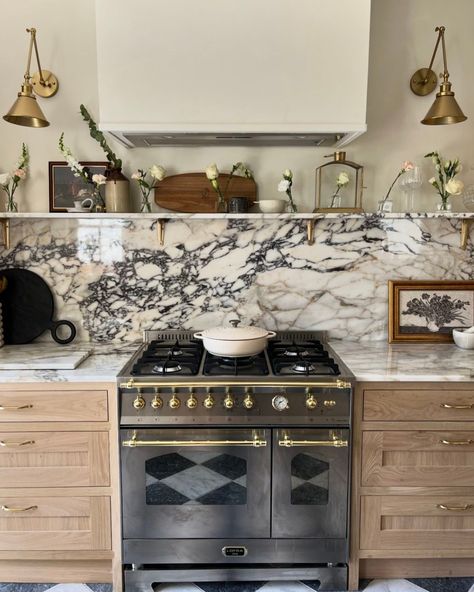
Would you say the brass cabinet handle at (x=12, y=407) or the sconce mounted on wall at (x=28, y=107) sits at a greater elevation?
the sconce mounted on wall at (x=28, y=107)

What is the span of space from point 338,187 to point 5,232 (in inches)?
66.7

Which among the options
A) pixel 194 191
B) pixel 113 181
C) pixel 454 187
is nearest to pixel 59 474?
pixel 113 181

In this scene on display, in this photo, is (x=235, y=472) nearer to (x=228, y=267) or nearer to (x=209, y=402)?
(x=209, y=402)

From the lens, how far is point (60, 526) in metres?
1.92

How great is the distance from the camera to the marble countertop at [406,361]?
1.85 m

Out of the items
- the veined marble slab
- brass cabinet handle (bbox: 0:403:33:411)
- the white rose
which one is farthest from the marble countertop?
brass cabinet handle (bbox: 0:403:33:411)

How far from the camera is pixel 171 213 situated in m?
2.27

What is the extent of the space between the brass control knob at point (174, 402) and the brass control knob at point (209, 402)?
100mm

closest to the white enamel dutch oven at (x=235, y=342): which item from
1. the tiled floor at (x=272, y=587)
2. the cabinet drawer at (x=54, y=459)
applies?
the cabinet drawer at (x=54, y=459)

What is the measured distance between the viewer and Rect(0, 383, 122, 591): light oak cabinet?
6.09ft

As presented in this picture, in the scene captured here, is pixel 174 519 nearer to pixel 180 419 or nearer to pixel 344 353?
pixel 180 419

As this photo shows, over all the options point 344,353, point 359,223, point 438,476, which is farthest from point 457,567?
point 359,223

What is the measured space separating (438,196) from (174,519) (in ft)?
6.53

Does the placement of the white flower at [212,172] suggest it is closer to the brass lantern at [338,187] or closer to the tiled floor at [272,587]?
the brass lantern at [338,187]
